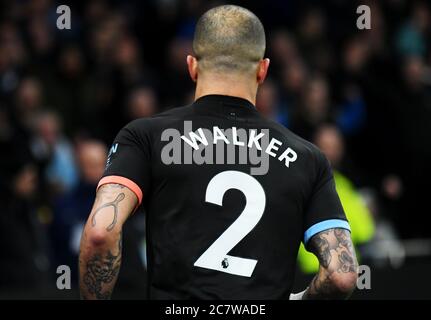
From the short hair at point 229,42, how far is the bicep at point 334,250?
73cm

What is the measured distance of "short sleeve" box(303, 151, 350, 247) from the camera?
13.6ft

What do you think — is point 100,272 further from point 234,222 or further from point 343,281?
point 343,281

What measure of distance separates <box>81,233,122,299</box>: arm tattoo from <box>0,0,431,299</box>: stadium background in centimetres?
355

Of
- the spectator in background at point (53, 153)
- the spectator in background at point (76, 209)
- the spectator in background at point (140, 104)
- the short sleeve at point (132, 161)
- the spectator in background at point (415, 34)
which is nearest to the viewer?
the short sleeve at point (132, 161)

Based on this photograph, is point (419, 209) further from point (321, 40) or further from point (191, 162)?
point (191, 162)

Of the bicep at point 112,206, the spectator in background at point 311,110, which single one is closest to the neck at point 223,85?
the bicep at point 112,206

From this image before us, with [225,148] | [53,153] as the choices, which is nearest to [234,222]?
[225,148]

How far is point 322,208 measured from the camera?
13.6 ft

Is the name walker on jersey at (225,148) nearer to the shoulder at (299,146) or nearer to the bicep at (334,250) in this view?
the shoulder at (299,146)

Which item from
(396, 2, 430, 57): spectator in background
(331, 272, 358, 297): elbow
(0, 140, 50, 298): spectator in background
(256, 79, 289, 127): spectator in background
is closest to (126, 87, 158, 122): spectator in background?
(256, 79, 289, 127): spectator in background

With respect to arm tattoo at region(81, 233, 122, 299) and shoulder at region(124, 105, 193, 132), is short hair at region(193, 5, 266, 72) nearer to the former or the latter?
shoulder at region(124, 105, 193, 132)

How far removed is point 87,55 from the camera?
11.7 m

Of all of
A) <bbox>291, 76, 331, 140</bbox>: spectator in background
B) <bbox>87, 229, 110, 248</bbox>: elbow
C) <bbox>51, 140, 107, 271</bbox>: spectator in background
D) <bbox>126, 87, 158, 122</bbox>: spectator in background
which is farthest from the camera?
<bbox>126, 87, 158, 122</bbox>: spectator in background

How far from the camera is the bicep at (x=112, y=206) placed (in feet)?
12.8
